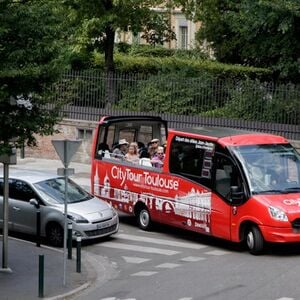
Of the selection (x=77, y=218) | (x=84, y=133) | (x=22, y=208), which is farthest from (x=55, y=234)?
(x=84, y=133)

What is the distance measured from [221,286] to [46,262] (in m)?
4.20

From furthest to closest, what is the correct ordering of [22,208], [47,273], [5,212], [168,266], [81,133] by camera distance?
[81,133] < [22,208] < [168,266] < [47,273] < [5,212]

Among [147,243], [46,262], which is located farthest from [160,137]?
[46,262]

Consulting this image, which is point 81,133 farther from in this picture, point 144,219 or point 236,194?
point 236,194

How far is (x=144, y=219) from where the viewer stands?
2109 cm

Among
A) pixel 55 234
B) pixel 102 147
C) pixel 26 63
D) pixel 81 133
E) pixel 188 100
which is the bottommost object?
pixel 55 234

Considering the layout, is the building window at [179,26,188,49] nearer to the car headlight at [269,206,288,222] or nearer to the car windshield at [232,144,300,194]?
the car windshield at [232,144,300,194]

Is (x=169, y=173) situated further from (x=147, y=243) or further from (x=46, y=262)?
(x=46, y=262)

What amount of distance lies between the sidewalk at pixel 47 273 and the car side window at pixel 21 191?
0.99 m

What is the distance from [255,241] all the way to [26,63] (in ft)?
19.9

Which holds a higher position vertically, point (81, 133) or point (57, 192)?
point (81, 133)

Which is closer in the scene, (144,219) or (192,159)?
(192,159)

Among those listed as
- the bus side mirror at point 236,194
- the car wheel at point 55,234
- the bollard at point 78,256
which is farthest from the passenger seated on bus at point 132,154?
A: the bollard at point 78,256

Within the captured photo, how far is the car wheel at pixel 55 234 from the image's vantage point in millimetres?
19250
